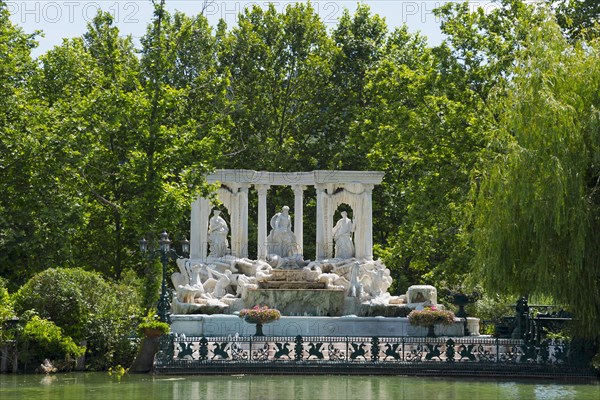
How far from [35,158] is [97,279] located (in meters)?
9.28

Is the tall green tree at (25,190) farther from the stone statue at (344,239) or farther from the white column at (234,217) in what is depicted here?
the stone statue at (344,239)

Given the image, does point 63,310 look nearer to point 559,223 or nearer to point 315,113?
point 559,223

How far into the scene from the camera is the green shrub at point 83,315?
2806 centimetres

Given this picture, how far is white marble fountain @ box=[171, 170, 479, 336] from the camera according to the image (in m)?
34.3

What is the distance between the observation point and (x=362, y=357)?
90.4 feet

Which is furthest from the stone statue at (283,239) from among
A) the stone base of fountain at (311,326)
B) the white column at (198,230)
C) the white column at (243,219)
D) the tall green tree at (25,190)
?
the tall green tree at (25,190)

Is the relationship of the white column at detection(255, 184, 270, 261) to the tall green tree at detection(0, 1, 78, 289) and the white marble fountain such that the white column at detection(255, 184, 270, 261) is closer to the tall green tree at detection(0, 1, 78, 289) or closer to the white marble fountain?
the white marble fountain

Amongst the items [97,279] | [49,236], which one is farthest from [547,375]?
[49,236]

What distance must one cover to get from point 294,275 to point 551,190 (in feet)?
45.8

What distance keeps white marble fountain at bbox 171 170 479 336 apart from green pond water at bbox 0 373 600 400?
768 centimetres

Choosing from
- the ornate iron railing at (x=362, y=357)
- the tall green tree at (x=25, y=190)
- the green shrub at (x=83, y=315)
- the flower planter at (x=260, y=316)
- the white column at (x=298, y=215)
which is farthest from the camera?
the white column at (x=298, y=215)

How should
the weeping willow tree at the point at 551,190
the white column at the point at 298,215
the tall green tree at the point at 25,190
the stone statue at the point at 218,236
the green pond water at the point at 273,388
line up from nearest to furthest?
the green pond water at the point at 273,388, the weeping willow tree at the point at 551,190, the tall green tree at the point at 25,190, the stone statue at the point at 218,236, the white column at the point at 298,215

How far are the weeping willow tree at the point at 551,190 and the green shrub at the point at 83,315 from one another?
925 centimetres

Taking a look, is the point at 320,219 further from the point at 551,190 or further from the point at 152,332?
the point at 551,190
